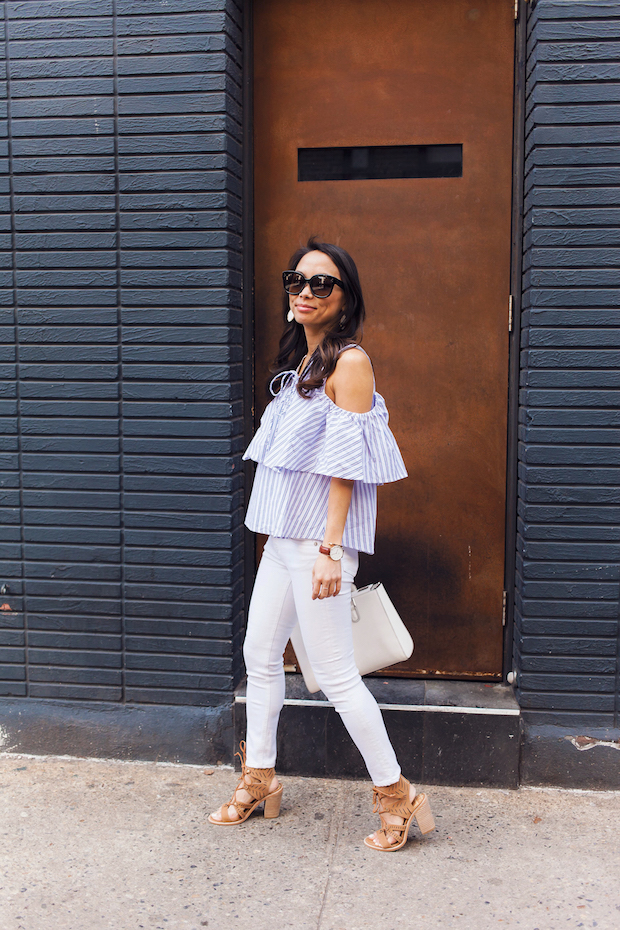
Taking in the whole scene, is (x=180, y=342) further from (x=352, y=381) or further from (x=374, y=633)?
(x=374, y=633)

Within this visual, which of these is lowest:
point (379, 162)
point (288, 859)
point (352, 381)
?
point (288, 859)

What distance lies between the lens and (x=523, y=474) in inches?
143

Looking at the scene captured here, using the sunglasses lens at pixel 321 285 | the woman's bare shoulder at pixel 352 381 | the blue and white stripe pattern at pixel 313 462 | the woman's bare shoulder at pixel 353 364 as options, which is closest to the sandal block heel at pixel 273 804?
the blue and white stripe pattern at pixel 313 462

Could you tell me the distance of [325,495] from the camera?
301 centimetres

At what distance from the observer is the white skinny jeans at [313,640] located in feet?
9.88

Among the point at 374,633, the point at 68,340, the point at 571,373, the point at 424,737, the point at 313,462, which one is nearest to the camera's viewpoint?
the point at 313,462

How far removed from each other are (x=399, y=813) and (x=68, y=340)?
2.45 m

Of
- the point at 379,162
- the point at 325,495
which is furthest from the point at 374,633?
the point at 379,162

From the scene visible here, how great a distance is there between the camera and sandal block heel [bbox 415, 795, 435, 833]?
3.12 m

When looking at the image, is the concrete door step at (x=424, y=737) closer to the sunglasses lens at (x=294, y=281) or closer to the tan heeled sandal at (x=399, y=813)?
the tan heeled sandal at (x=399, y=813)

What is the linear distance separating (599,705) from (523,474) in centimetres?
104

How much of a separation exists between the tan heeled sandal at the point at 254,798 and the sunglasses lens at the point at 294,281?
1828mm

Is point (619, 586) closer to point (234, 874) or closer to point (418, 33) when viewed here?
point (234, 874)

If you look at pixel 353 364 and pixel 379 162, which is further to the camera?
pixel 379 162
